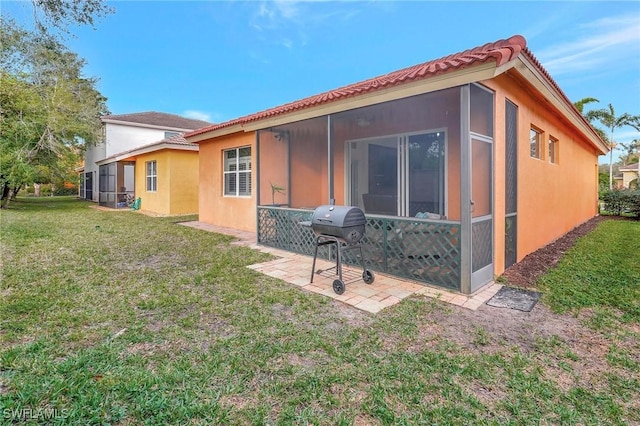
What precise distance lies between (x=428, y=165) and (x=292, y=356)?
5637 millimetres

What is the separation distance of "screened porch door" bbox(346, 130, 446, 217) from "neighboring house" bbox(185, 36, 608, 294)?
1.1 inches

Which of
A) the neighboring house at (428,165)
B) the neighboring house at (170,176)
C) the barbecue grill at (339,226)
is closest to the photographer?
the barbecue grill at (339,226)

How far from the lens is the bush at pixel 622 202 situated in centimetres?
1508

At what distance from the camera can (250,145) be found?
961cm

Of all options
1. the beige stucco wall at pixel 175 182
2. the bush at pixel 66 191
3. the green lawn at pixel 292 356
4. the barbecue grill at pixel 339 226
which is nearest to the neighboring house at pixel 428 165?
the barbecue grill at pixel 339 226

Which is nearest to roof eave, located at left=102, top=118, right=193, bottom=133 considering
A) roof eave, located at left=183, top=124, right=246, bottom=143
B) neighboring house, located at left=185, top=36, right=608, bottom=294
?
roof eave, located at left=183, top=124, right=246, bottom=143

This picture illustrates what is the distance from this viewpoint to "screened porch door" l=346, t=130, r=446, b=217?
23.7 ft

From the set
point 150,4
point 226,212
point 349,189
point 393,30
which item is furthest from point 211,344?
point 393,30

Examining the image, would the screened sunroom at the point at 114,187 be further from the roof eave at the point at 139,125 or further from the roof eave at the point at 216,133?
the roof eave at the point at 216,133

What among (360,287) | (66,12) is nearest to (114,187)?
(66,12)

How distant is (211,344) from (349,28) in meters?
15.2

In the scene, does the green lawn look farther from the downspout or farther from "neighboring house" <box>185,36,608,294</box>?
"neighboring house" <box>185,36,608,294</box>

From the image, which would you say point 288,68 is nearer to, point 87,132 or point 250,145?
point 87,132

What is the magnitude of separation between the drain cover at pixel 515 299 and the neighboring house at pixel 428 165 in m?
0.32
